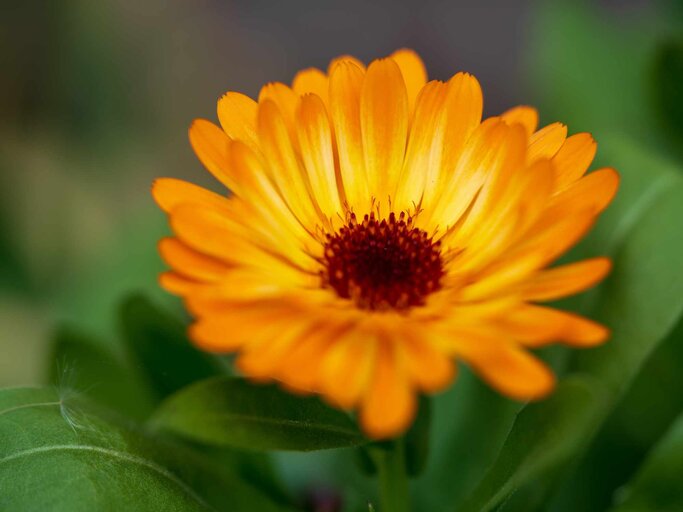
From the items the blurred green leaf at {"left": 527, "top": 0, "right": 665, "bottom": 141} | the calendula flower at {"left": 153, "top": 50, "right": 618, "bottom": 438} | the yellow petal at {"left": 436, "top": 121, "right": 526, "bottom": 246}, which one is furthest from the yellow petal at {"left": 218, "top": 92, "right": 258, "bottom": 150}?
the blurred green leaf at {"left": 527, "top": 0, "right": 665, "bottom": 141}

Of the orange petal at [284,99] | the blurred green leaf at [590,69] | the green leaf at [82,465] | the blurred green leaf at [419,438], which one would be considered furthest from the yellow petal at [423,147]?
the blurred green leaf at [590,69]

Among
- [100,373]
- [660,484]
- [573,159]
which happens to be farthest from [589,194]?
[100,373]

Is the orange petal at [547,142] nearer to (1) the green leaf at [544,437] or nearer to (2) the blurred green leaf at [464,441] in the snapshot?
(1) the green leaf at [544,437]

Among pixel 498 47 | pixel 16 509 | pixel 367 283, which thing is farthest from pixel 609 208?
pixel 498 47

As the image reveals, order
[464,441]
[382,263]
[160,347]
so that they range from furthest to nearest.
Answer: [464,441]
[160,347]
[382,263]

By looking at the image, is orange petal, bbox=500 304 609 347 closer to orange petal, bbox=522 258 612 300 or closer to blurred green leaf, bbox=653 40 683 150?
orange petal, bbox=522 258 612 300

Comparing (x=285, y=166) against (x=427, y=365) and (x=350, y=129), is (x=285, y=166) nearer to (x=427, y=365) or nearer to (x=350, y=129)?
(x=350, y=129)
